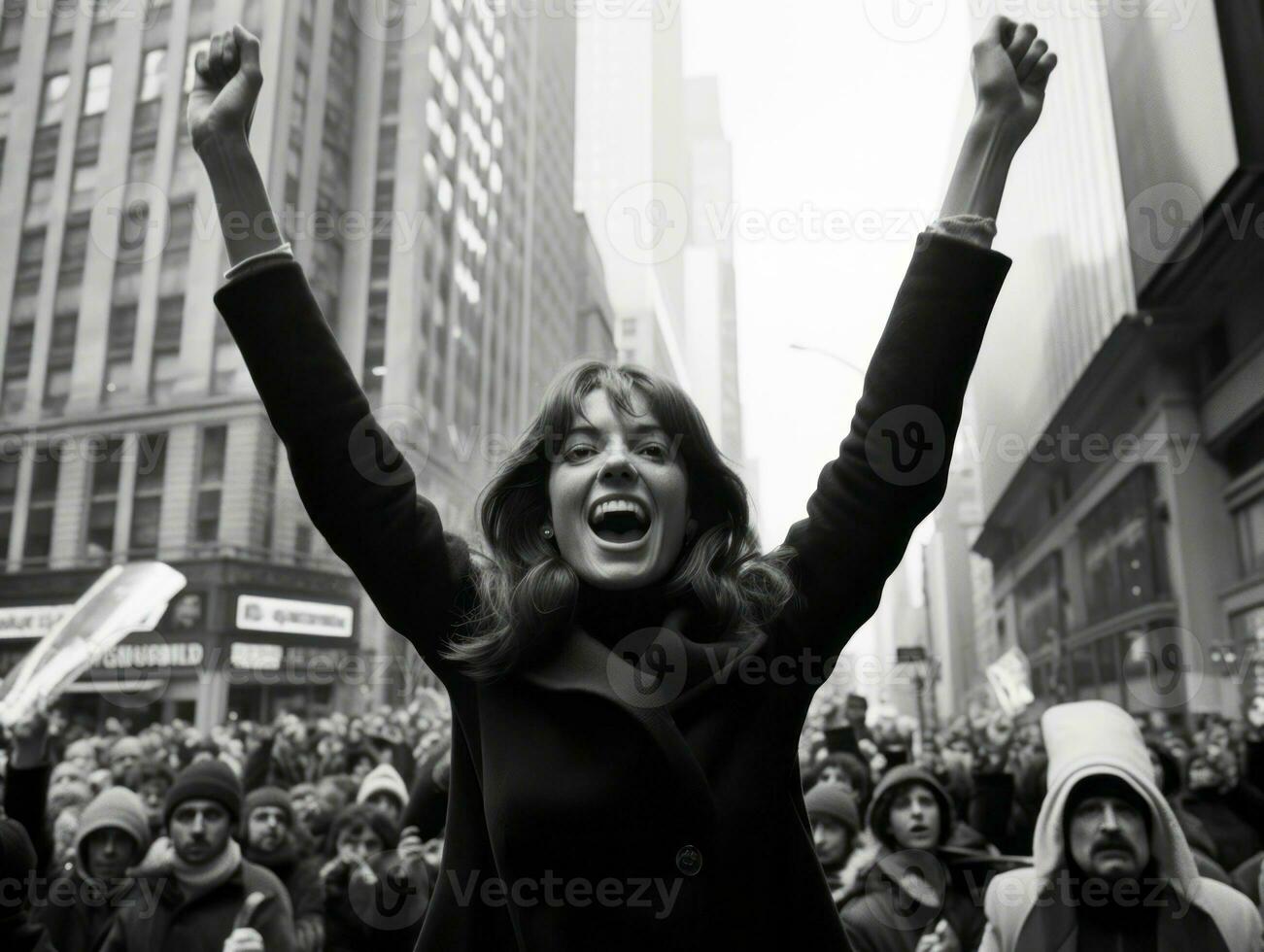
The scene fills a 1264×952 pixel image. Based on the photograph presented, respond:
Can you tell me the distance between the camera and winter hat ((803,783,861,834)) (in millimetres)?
5910

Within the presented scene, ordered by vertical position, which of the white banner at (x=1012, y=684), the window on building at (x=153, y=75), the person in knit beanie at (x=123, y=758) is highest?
the window on building at (x=153, y=75)

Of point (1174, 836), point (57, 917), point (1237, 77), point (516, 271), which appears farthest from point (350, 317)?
point (1174, 836)

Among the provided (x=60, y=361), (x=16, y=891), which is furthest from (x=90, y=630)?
(x=60, y=361)

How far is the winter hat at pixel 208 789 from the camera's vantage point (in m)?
5.00

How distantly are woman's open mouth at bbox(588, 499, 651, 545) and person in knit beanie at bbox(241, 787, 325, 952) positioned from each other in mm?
4415

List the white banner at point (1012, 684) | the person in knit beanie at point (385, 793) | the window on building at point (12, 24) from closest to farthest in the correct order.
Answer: the person in knit beanie at point (385, 793) < the white banner at point (1012, 684) < the window on building at point (12, 24)

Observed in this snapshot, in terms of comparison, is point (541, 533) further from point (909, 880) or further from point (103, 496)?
point (103, 496)

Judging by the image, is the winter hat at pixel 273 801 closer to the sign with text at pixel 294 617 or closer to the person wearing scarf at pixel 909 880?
the person wearing scarf at pixel 909 880

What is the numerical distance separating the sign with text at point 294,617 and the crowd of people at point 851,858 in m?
26.3

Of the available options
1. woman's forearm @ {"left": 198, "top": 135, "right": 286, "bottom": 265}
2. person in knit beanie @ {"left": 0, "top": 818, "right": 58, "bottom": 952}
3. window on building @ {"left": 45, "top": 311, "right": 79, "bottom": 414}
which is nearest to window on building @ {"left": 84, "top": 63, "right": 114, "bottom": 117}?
window on building @ {"left": 45, "top": 311, "right": 79, "bottom": 414}

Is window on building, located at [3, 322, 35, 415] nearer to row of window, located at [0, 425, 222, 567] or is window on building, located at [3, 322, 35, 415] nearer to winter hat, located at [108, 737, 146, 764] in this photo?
row of window, located at [0, 425, 222, 567]

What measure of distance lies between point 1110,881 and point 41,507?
39.8 metres

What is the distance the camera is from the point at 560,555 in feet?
6.04

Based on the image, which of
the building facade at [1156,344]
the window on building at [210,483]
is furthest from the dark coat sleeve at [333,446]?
the window on building at [210,483]
